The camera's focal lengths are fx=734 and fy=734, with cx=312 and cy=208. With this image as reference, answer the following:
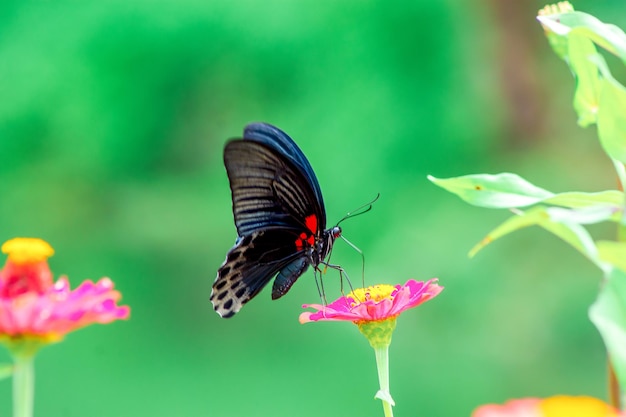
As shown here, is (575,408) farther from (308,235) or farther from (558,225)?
(308,235)

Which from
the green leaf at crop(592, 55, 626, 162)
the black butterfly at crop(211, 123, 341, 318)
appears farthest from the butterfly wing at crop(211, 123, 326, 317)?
the green leaf at crop(592, 55, 626, 162)

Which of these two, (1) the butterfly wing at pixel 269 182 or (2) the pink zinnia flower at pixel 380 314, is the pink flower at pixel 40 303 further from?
(1) the butterfly wing at pixel 269 182

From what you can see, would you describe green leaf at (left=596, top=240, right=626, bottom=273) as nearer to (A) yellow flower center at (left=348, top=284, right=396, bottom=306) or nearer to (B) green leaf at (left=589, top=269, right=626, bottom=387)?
(B) green leaf at (left=589, top=269, right=626, bottom=387)

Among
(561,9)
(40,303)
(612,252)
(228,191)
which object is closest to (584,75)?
(561,9)

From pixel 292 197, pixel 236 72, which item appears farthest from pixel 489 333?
pixel 292 197

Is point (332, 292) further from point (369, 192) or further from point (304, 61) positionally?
point (304, 61)

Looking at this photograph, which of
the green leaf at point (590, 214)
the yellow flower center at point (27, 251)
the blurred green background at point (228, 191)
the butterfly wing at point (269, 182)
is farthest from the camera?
the blurred green background at point (228, 191)

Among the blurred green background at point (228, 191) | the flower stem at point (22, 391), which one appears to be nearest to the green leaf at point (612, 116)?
the flower stem at point (22, 391)
